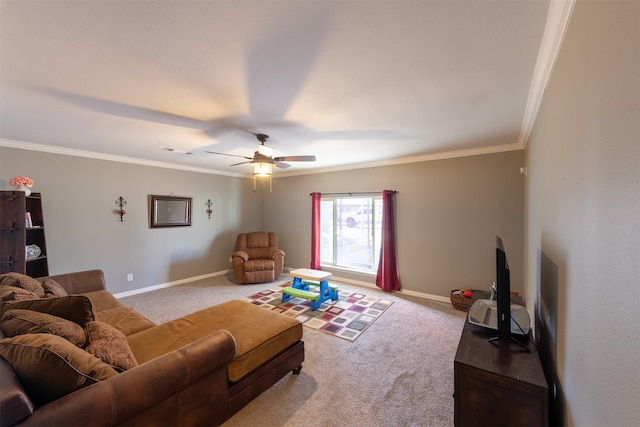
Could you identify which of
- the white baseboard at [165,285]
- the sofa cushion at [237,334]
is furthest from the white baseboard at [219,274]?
the sofa cushion at [237,334]

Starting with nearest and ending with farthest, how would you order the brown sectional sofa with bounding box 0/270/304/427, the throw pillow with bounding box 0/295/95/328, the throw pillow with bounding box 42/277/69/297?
the brown sectional sofa with bounding box 0/270/304/427 → the throw pillow with bounding box 0/295/95/328 → the throw pillow with bounding box 42/277/69/297

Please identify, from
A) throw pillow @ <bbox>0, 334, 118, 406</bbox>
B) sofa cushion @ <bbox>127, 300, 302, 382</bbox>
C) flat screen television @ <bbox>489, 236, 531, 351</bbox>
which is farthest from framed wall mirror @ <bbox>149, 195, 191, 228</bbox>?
flat screen television @ <bbox>489, 236, 531, 351</bbox>

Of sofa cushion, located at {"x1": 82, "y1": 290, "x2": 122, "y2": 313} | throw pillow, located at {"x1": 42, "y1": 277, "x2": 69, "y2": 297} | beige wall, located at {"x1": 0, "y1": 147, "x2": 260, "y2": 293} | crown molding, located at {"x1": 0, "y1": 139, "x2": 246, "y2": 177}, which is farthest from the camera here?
beige wall, located at {"x1": 0, "y1": 147, "x2": 260, "y2": 293}

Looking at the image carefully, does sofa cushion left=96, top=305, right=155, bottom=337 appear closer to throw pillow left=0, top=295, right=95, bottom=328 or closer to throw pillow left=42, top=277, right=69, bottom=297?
throw pillow left=42, top=277, right=69, bottom=297

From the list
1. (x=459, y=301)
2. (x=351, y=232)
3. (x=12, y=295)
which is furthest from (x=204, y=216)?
(x=459, y=301)

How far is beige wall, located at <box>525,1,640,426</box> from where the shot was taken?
0.67m

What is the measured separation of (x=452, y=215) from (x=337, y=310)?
7.62ft

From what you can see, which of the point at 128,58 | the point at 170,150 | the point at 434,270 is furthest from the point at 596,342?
the point at 170,150

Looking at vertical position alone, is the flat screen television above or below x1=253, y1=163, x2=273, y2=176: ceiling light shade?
below

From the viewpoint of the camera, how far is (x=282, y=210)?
20.5ft

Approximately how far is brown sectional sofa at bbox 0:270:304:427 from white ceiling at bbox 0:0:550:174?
1544 millimetres

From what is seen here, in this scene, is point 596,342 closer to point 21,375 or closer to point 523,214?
point 21,375

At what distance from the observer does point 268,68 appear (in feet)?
5.51

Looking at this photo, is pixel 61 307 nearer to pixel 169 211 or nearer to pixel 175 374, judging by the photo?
pixel 175 374
